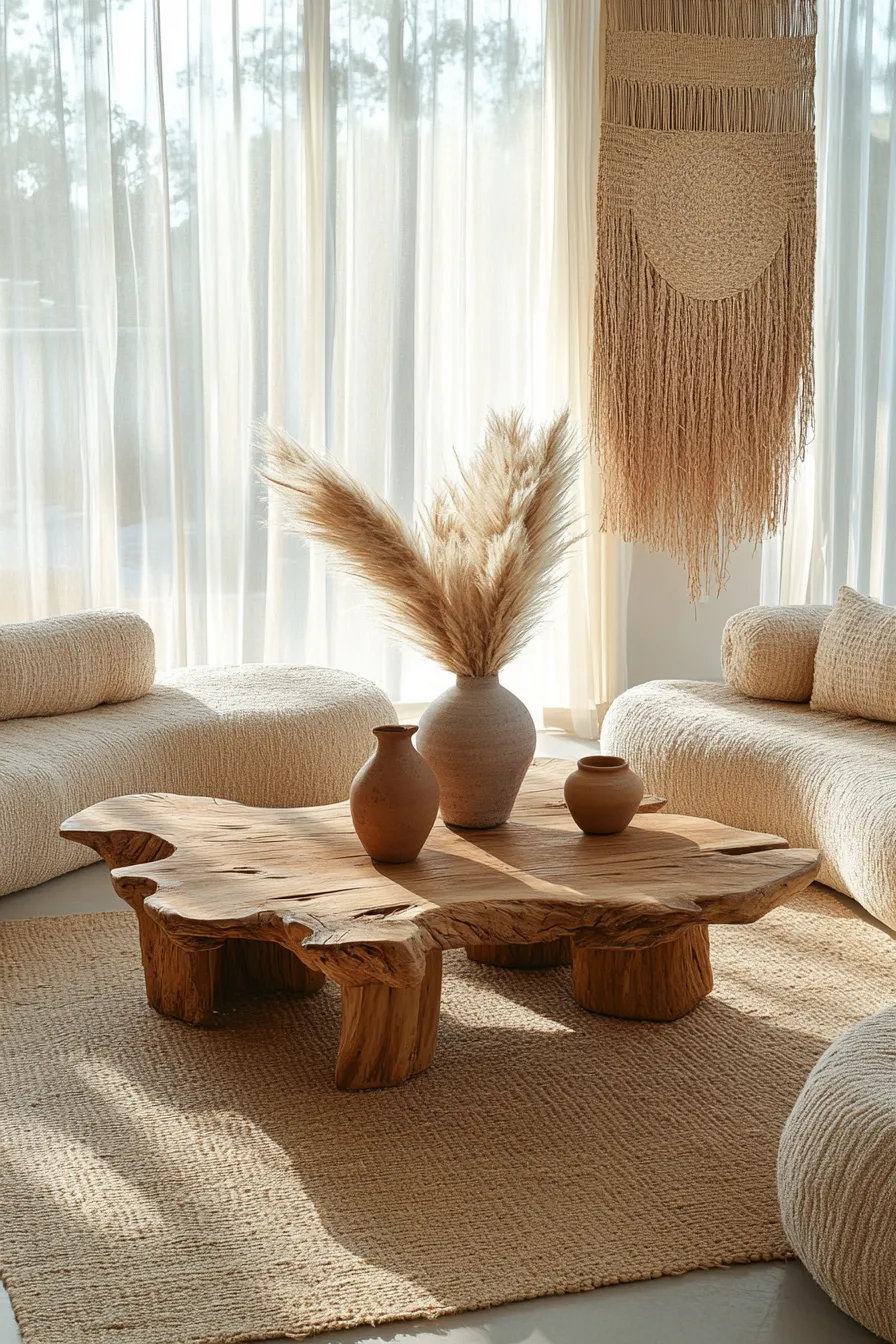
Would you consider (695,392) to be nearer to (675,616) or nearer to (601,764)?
(675,616)

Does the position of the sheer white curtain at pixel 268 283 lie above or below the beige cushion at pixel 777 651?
above

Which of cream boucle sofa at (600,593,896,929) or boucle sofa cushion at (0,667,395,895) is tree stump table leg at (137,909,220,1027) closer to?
boucle sofa cushion at (0,667,395,895)

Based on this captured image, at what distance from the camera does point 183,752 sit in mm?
3254

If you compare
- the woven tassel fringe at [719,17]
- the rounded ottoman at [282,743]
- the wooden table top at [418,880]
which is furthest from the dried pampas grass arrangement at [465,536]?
the woven tassel fringe at [719,17]

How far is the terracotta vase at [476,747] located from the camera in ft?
7.32

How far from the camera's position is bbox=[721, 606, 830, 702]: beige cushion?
133 inches

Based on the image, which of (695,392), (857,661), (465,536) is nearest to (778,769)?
(857,661)

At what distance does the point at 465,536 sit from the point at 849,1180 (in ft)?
3.70

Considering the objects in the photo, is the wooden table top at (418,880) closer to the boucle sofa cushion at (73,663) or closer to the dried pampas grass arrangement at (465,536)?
the dried pampas grass arrangement at (465,536)

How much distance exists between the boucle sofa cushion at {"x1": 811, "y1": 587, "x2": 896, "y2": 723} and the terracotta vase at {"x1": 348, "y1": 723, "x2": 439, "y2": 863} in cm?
142

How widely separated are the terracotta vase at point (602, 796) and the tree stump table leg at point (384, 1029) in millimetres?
367

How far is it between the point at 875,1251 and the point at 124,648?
246cm

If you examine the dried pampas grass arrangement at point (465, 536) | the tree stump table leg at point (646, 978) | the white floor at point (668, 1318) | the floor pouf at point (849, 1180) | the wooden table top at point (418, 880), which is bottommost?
the white floor at point (668, 1318)

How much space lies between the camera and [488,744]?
2.23 m
